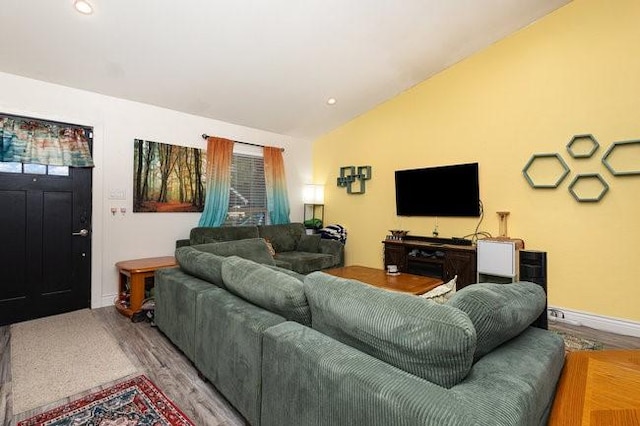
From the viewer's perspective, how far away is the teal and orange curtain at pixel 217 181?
4453mm

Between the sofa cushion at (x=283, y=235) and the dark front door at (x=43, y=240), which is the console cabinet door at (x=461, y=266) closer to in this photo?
the sofa cushion at (x=283, y=235)

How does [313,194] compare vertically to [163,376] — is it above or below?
above

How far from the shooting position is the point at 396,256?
171 inches

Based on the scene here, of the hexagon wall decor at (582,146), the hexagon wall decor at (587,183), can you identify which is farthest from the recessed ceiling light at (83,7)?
the hexagon wall decor at (587,183)

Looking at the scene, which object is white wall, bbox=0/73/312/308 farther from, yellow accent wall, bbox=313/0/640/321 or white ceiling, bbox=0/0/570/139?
yellow accent wall, bbox=313/0/640/321

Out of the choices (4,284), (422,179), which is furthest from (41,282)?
(422,179)

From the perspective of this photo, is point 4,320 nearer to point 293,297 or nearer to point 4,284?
point 4,284

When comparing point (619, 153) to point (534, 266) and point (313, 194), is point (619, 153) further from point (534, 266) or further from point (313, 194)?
point (313, 194)

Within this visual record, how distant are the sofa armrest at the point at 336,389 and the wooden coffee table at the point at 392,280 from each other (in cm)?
165

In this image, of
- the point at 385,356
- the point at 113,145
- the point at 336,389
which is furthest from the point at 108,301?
the point at 385,356

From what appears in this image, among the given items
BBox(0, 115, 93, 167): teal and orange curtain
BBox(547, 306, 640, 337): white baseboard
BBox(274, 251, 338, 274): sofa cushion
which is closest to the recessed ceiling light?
BBox(0, 115, 93, 167): teal and orange curtain

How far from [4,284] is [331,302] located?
3583 mm

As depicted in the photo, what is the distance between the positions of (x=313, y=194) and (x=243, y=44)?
9.76 ft

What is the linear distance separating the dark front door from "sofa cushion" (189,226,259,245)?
1.12 metres
